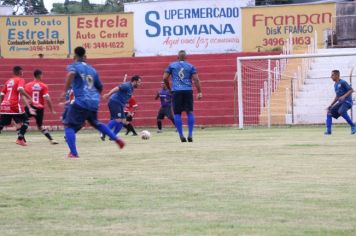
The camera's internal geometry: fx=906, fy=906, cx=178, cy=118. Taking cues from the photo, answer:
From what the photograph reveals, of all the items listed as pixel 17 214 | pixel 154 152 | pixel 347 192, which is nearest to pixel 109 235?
pixel 17 214

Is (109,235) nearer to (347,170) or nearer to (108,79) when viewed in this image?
(347,170)

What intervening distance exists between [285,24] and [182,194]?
3110 cm

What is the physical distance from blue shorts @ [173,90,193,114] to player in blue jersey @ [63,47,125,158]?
16.7ft

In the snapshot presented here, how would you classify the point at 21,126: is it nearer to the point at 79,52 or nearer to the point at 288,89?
the point at 79,52

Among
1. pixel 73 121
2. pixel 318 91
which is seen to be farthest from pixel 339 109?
pixel 73 121

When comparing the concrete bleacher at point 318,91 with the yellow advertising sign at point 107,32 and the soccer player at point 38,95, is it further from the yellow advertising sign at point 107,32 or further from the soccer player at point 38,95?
the soccer player at point 38,95

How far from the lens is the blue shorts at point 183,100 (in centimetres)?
1898

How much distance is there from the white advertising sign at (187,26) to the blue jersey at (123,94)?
19.0m

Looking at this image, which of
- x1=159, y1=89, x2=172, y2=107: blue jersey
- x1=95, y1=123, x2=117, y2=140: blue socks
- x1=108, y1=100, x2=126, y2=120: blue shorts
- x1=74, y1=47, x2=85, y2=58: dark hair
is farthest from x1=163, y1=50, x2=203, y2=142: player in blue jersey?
x1=159, y1=89, x2=172, y2=107: blue jersey

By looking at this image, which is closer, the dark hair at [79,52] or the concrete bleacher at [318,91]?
the dark hair at [79,52]

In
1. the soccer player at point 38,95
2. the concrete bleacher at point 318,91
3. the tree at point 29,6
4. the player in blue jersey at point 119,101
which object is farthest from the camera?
the tree at point 29,6

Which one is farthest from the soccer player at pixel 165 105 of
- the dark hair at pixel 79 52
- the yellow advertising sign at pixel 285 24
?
the dark hair at pixel 79 52

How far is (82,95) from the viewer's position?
45.4 feet

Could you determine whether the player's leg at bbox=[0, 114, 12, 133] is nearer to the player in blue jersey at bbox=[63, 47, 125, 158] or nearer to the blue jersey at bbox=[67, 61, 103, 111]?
the player in blue jersey at bbox=[63, 47, 125, 158]
